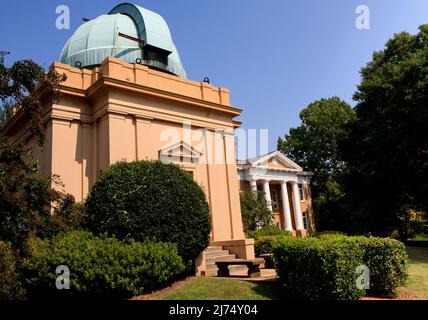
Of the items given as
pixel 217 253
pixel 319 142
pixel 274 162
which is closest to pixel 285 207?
pixel 274 162

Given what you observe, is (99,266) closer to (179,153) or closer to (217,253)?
(217,253)

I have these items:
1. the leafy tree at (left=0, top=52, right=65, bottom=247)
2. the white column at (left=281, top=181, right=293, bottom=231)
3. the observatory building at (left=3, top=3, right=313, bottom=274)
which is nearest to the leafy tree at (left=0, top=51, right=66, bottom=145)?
the leafy tree at (left=0, top=52, right=65, bottom=247)

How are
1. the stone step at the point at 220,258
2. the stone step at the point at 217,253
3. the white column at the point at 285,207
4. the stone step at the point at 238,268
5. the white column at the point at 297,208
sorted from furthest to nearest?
the white column at the point at 297,208, the white column at the point at 285,207, the stone step at the point at 217,253, the stone step at the point at 220,258, the stone step at the point at 238,268

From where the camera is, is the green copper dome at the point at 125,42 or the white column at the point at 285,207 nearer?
the green copper dome at the point at 125,42

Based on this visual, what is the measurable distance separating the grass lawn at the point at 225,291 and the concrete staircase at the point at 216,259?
238cm

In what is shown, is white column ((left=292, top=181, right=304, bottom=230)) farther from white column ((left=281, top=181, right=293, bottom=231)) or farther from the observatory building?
the observatory building

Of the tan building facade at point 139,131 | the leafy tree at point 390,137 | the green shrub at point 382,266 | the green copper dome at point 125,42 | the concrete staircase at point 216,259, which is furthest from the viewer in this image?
the leafy tree at point 390,137

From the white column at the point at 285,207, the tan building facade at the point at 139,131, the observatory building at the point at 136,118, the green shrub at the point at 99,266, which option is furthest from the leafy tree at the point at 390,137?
the green shrub at the point at 99,266

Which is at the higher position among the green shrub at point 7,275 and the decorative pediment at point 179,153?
the decorative pediment at point 179,153

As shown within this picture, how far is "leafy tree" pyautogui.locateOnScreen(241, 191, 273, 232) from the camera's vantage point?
1099 inches

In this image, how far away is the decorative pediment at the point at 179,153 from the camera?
55.1 feet

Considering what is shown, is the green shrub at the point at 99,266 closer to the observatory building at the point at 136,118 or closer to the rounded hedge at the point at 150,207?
the rounded hedge at the point at 150,207

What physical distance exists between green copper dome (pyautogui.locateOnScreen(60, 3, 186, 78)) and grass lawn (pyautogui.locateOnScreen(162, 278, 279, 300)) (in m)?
13.0
